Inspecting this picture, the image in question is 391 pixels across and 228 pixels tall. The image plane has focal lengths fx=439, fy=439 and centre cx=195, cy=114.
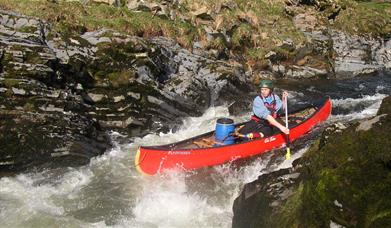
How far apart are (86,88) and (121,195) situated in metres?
4.90

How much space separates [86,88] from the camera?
13680 millimetres

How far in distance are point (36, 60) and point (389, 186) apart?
1067 centimetres

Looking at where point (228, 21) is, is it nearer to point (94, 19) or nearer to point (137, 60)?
point (94, 19)

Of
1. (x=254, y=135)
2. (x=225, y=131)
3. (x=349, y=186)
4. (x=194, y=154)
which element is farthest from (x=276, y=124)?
(x=349, y=186)

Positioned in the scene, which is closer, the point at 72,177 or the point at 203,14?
the point at 72,177

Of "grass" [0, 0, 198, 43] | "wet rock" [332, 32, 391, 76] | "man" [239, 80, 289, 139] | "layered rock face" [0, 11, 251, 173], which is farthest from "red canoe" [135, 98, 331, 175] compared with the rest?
"wet rock" [332, 32, 391, 76]

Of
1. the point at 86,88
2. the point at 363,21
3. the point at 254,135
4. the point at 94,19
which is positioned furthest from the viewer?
the point at 363,21

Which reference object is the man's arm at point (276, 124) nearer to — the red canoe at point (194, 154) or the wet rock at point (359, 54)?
the red canoe at point (194, 154)

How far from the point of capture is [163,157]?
1071cm

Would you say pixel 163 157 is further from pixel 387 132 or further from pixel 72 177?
pixel 387 132

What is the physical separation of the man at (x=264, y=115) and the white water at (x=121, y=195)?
2.48ft

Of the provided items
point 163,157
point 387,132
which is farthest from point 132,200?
point 387,132

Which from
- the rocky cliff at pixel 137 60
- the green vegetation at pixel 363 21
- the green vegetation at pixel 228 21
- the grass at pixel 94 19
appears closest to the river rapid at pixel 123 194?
the rocky cliff at pixel 137 60

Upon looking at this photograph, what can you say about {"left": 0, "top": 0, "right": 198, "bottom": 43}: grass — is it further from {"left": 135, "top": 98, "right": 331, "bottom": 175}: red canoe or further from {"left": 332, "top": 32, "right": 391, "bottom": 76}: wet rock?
{"left": 332, "top": 32, "right": 391, "bottom": 76}: wet rock
